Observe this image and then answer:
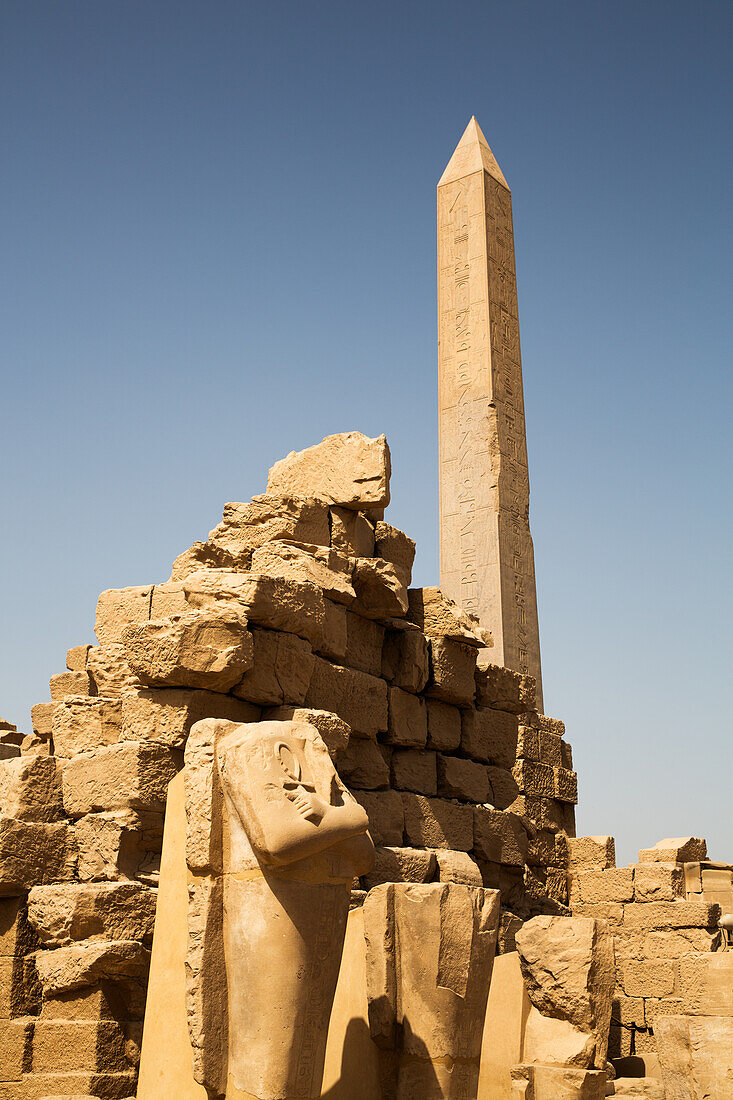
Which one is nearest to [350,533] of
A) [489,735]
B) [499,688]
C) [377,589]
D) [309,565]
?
[377,589]

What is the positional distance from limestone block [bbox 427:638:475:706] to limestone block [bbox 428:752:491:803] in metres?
0.45

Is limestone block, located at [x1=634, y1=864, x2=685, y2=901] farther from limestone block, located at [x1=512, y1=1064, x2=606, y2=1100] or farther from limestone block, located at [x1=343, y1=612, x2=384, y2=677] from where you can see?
limestone block, located at [x1=512, y1=1064, x2=606, y2=1100]

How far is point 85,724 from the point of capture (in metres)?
7.10

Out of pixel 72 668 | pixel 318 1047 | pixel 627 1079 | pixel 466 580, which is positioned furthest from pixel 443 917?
pixel 466 580

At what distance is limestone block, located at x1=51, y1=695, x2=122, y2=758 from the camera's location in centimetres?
703

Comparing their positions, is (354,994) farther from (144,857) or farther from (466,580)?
(466,580)

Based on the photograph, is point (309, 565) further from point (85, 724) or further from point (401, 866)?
point (401, 866)

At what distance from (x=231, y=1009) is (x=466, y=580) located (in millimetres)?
7072

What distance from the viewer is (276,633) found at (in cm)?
718

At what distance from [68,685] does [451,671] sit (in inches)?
109

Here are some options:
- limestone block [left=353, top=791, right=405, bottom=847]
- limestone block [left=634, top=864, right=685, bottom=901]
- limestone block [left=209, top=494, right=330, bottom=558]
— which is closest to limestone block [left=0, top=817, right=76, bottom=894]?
limestone block [left=353, top=791, right=405, bottom=847]

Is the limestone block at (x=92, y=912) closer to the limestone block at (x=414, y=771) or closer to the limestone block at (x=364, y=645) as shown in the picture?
the limestone block at (x=364, y=645)

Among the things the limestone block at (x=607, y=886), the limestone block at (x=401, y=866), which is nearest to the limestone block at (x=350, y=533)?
the limestone block at (x=401, y=866)

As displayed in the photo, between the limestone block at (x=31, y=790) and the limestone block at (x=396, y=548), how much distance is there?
115 inches
